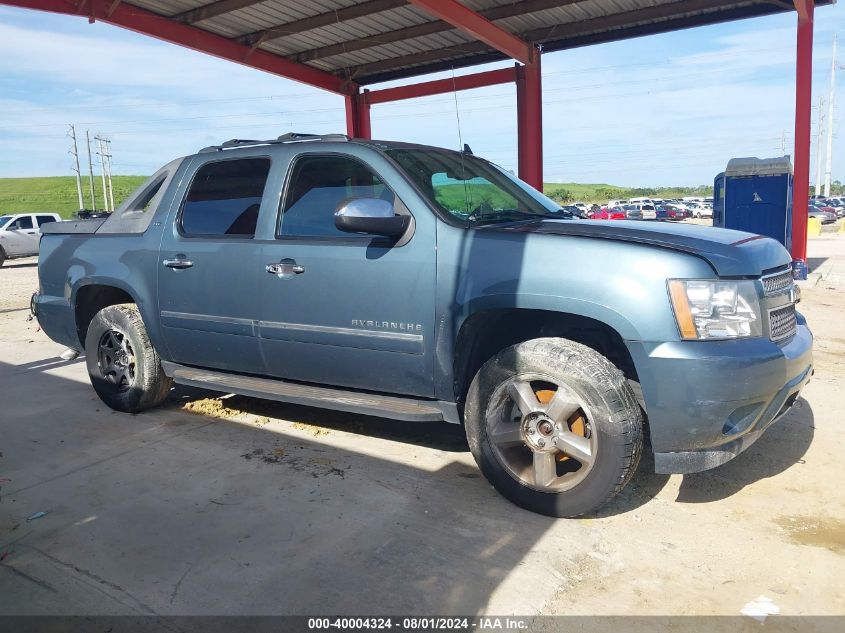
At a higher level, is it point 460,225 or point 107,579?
point 460,225

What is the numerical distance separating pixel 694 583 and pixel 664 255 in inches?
52.3

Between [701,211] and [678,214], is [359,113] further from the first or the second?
[701,211]

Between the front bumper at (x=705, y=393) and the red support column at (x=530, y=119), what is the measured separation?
35.4 ft

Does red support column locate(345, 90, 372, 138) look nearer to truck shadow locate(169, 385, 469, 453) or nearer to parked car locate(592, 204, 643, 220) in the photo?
parked car locate(592, 204, 643, 220)

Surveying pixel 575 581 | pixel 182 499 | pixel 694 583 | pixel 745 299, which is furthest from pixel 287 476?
pixel 745 299

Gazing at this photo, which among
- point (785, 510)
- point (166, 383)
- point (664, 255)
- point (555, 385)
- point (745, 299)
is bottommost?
point (785, 510)

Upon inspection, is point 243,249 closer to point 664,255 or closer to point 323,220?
Answer: point 323,220

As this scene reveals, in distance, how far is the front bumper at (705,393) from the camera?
114 inches

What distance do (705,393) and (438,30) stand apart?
11.0 meters

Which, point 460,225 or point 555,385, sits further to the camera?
point 460,225

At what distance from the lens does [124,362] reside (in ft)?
16.7

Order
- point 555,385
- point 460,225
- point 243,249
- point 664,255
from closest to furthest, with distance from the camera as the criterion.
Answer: point 664,255 < point 555,385 < point 460,225 < point 243,249

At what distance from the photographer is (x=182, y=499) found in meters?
3.61

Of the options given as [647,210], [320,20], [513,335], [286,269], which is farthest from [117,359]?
[647,210]
